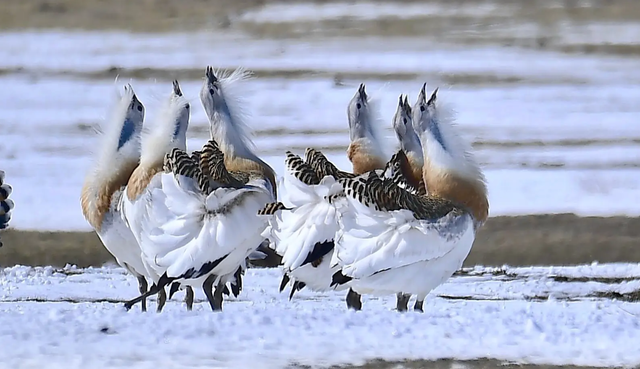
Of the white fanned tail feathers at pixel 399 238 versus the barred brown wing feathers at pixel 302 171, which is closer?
→ the white fanned tail feathers at pixel 399 238

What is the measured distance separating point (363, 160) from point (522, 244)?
2349 millimetres

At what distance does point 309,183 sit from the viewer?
729 cm

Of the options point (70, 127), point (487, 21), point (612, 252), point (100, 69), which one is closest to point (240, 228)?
point (612, 252)

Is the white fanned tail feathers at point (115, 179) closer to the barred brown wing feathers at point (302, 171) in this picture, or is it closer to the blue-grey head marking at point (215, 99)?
the blue-grey head marking at point (215, 99)

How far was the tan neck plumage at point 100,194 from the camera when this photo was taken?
810 cm

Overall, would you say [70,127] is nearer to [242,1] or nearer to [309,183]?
[242,1]

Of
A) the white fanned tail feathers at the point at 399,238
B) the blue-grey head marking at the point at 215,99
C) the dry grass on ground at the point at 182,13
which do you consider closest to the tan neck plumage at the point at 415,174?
the white fanned tail feathers at the point at 399,238

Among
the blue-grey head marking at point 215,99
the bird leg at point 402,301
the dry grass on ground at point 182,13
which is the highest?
the dry grass on ground at point 182,13

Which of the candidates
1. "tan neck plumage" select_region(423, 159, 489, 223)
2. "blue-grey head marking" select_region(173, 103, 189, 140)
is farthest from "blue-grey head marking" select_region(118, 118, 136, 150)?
"tan neck plumage" select_region(423, 159, 489, 223)

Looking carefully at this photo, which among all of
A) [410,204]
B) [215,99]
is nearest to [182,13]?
[215,99]

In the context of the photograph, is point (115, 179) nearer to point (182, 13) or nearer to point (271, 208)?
point (271, 208)

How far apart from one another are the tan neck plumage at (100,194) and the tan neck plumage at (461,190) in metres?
2.17

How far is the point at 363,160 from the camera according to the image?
28.7 feet

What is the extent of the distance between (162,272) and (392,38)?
1348 cm
